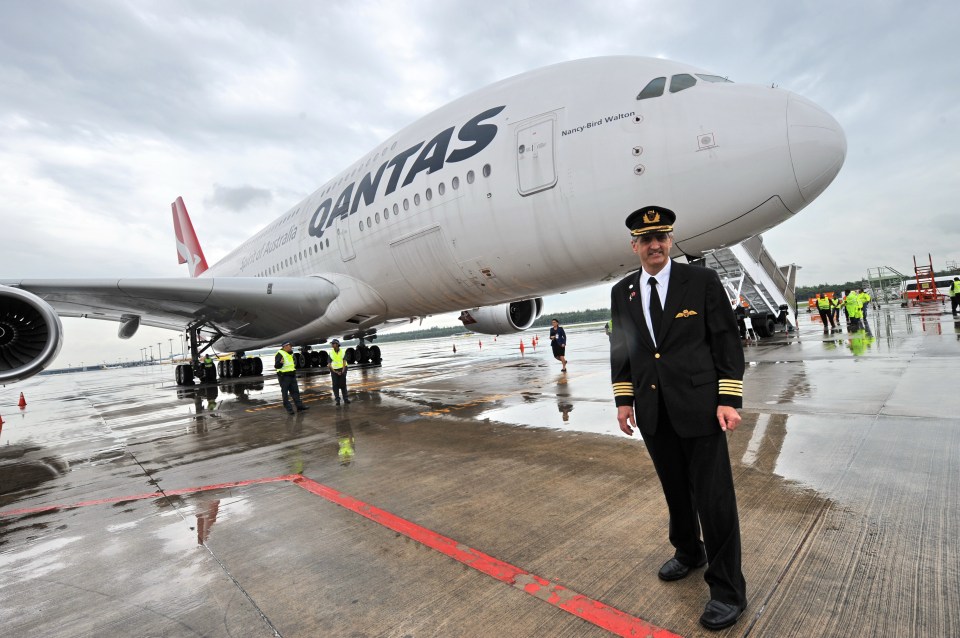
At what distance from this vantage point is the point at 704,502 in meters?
2.03

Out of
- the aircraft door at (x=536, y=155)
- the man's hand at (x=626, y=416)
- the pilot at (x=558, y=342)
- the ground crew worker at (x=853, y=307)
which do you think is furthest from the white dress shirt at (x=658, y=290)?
the ground crew worker at (x=853, y=307)

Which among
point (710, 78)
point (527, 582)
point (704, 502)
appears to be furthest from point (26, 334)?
point (710, 78)

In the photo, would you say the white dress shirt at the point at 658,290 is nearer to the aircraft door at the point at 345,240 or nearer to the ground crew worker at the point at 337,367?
the ground crew worker at the point at 337,367

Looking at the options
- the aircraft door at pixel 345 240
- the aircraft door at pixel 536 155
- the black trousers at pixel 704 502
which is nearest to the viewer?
the black trousers at pixel 704 502

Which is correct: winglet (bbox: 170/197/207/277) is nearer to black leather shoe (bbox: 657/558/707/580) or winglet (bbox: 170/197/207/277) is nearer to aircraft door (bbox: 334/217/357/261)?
aircraft door (bbox: 334/217/357/261)

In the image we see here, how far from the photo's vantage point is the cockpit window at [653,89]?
5.76 meters

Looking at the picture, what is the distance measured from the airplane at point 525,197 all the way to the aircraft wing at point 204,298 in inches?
1.7

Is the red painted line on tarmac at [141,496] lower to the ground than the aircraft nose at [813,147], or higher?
lower

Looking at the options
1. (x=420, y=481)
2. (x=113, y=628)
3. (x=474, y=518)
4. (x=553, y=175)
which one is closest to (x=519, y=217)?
(x=553, y=175)

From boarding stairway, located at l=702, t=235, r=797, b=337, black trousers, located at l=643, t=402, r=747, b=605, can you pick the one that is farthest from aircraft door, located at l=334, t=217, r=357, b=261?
boarding stairway, located at l=702, t=235, r=797, b=337

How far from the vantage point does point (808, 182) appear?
4992mm

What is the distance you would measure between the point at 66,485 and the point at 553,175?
6.31 meters

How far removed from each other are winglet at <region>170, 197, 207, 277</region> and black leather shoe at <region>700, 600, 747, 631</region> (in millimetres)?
24734

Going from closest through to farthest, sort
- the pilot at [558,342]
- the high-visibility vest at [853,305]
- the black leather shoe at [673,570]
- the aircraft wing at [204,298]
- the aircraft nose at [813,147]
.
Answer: the black leather shoe at [673,570], the aircraft nose at [813,147], the aircraft wing at [204,298], the pilot at [558,342], the high-visibility vest at [853,305]
